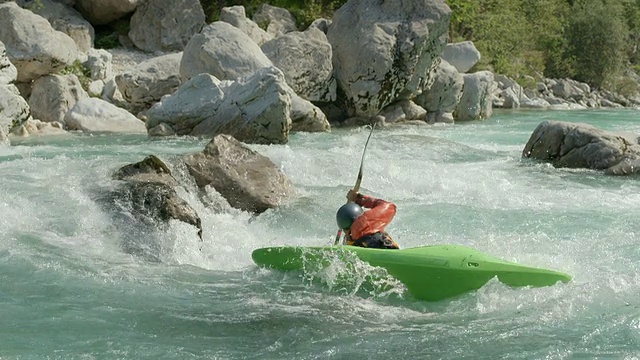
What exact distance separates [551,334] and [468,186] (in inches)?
194

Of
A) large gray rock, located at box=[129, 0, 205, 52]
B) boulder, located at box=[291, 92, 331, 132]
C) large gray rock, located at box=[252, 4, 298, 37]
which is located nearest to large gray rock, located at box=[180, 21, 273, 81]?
boulder, located at box=[291, 92, 331, 132]

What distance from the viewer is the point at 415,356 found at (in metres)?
4.52

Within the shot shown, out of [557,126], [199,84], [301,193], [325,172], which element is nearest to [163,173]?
[301,193]

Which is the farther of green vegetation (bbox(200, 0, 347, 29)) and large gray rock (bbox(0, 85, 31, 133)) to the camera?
green vegetation (bbox(200, 0, 347, 29))

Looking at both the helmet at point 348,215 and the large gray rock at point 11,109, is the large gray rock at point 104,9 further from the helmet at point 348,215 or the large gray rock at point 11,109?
the helmet at point 348,215

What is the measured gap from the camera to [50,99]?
44.6ft

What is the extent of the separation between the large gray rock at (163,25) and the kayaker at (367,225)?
14095mm

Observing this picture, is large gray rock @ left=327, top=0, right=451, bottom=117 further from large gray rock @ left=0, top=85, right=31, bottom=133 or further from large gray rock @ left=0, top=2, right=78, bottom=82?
large gray rock @ left=0, top=85, right=31, bottom=133

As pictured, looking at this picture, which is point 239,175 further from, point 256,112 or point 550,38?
point 550,38

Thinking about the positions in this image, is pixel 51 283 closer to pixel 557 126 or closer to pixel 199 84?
pixel 199 84

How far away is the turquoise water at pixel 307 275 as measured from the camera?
4703 mm

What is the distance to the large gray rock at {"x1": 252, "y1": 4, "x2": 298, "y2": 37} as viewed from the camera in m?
19.4

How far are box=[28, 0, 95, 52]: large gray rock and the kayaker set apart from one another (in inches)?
520

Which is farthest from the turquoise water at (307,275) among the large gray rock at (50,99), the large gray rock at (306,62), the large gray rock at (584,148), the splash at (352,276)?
the large gray rock at (306,62)
